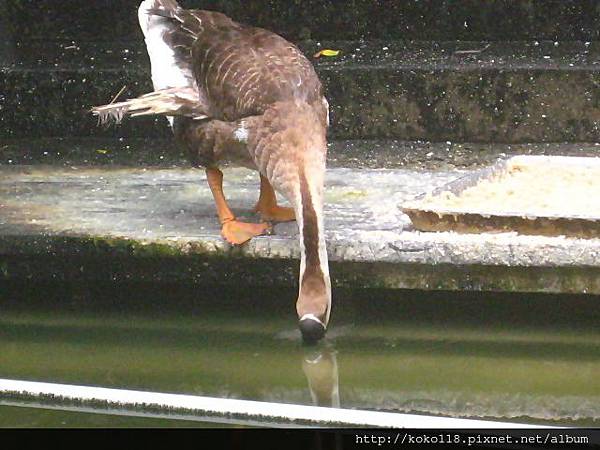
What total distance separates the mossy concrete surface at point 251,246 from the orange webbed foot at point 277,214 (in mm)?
102

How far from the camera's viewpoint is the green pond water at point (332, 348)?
4086 millimetres

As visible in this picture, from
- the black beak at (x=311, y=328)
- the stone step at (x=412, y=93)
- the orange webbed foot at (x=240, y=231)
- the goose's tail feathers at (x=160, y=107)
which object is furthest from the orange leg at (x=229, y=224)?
the stone step at (x=412, y=93)

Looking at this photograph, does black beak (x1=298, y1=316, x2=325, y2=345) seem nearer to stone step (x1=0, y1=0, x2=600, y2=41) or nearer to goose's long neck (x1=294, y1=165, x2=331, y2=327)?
goose's long neck (x1=294, y1=165, x2=331, y2=327)

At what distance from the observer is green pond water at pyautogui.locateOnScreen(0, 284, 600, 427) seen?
4.09 m

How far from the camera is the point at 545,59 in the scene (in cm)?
629

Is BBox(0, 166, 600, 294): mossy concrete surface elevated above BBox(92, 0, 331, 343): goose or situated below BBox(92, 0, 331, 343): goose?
below

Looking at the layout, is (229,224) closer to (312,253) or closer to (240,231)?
(240,231)

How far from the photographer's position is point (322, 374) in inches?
167

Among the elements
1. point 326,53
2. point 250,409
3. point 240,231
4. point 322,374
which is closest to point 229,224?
point 240,231

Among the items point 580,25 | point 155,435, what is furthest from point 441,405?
point 580,25

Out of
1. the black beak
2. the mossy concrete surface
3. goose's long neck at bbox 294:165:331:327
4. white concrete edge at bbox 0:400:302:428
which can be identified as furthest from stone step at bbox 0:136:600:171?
white concrete edge at bbox 0:400:302:428

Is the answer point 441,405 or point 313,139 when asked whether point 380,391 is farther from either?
point 313,139

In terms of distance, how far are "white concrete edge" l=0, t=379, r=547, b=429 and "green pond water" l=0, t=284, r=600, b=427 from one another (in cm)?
135

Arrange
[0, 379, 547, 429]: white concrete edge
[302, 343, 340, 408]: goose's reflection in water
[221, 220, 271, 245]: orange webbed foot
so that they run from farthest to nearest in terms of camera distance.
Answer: [221, 220, 271, 245]: orange webbed foot → [302, 343, 340, 408]: goose's reflection in water → [0, 379, 547, 429]: white concrete edge
